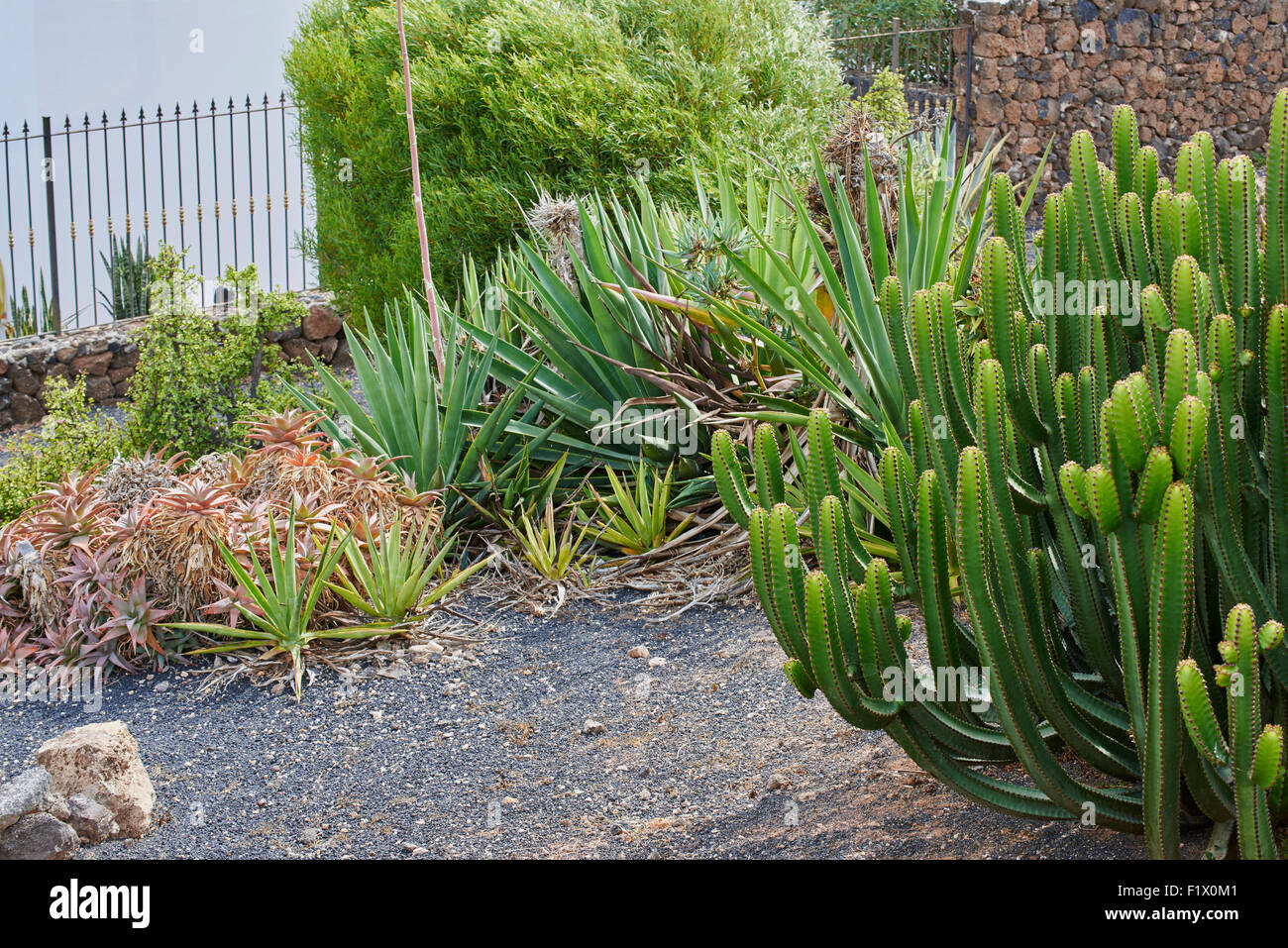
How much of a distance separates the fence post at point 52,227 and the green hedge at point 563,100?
2.24 meters

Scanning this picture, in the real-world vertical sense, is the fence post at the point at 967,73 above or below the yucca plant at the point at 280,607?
above

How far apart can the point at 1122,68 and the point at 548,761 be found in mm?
→ 12269

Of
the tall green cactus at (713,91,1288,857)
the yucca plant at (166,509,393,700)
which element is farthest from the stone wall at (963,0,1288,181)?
the tall green cactus at (713,91,1288,857)

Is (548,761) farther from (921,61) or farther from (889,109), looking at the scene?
(921,61)

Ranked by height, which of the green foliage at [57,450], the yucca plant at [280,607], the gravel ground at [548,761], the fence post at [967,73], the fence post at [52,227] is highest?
the fence post at [967,73]

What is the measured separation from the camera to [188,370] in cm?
615

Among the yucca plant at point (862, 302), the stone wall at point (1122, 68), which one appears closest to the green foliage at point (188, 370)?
the yucca plant at point (862, 302)

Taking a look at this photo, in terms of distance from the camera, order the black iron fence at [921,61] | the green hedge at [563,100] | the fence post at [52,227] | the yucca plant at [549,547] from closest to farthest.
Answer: the yucca plant at [549,547]
the green hedge at [563,100]
the fence post at [52,227]
the black iron fence at [921,61]

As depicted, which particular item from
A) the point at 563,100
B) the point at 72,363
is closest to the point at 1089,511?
the point at 563,100

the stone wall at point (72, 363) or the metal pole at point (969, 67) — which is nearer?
the stone wall at point (72, 363)

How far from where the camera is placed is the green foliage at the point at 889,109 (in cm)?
693

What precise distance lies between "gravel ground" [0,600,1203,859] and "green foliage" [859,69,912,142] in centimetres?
321

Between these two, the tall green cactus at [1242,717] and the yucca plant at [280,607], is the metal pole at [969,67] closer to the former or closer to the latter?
the yucca plant at [280,607]

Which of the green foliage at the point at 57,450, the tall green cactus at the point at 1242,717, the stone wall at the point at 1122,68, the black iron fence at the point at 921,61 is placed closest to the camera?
the tall green cactus at the point at 1242,717
